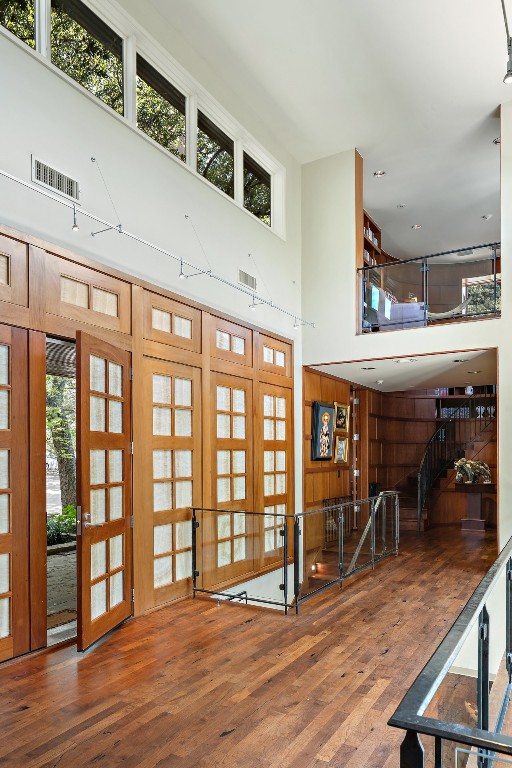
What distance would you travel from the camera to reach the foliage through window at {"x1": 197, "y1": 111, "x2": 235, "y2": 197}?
6.69 meters

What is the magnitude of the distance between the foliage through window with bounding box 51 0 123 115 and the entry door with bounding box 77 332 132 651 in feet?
7.91

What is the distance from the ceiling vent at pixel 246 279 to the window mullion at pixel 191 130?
1400 mm

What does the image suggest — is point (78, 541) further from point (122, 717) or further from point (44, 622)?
point (122, 717)

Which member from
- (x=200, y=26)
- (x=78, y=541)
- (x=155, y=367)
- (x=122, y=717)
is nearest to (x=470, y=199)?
(x=200, y=26)

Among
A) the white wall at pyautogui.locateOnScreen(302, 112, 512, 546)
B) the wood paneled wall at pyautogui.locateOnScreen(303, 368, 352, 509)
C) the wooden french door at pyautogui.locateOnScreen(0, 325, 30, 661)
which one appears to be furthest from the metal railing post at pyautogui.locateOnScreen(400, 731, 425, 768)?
the wood paneled wall at pyautogui.locateOnScreen(303, 368, 352, 509)

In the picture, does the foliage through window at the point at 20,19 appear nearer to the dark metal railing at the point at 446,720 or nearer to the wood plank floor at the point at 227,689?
the wood plank floor at the point at 227,689

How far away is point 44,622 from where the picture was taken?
4.21 metres

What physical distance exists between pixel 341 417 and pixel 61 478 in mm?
5561

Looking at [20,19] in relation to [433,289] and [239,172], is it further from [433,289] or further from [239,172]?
[433,289]

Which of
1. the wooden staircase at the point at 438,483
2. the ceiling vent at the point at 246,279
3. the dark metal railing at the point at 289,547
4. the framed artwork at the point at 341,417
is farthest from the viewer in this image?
the wooden staircase at the point at 438,483

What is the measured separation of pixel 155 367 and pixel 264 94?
4008mm

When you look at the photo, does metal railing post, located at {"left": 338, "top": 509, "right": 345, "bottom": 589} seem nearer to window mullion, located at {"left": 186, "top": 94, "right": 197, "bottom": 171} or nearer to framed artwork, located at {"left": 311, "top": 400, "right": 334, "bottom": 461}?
framed artwork, located at {"left": 311, "top": 400, "right": 334, "bottom": 461}

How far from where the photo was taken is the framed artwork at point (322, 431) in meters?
8.99

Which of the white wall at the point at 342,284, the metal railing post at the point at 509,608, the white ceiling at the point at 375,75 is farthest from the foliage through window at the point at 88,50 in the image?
the metal railing post at the point at 509,608
